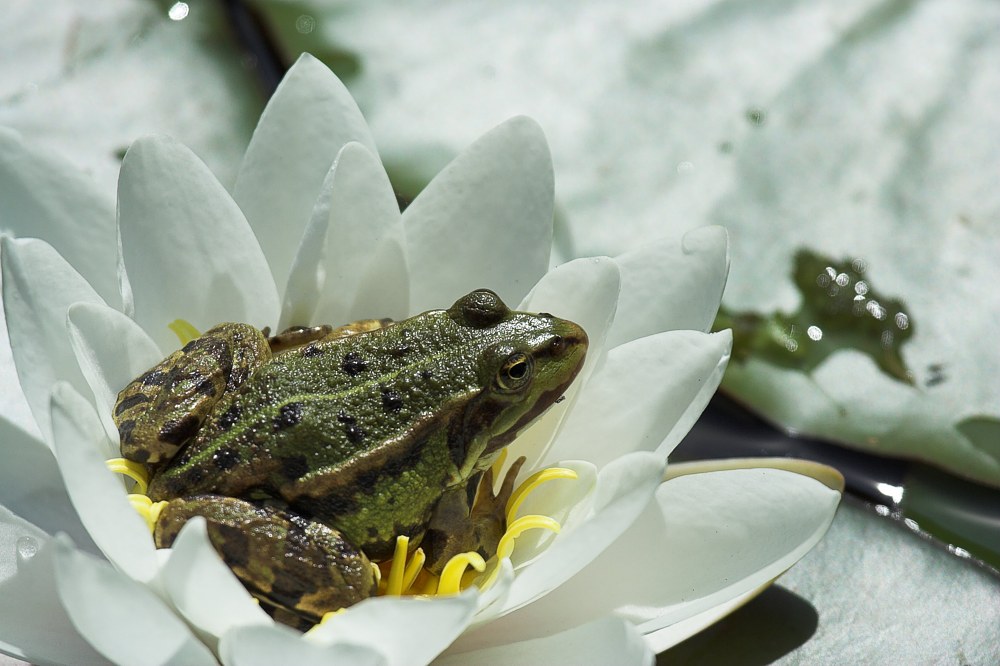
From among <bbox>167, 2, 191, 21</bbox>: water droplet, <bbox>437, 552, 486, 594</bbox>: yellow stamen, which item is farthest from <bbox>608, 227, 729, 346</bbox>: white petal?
<bbox>167, 2, 191, 21</bbox>: water droplet

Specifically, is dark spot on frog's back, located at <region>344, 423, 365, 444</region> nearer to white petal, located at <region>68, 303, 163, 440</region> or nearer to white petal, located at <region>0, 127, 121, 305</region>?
white petal, located at <region>68, 303, 163, 440</region>

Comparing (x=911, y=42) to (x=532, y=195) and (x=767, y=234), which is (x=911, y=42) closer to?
(x=767, y=234)

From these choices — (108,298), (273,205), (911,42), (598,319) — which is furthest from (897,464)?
(108,298)

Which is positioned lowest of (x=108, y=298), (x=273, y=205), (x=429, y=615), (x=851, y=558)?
(x=851, y=558)

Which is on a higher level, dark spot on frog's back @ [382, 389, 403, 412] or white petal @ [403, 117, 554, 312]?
white petal @ [403, 117, 554, 312]

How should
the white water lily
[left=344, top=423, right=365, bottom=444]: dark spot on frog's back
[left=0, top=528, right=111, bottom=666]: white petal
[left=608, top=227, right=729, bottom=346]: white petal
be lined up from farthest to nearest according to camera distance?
1. [left=608, top=227, right=729, bottom=346]: white petal
2. [left=344, top=423, right=365, bottom=444]: dark spot on frog's back
3. [left=0, top=528, right=111, bottom=666]: white petal
4. the white water lily

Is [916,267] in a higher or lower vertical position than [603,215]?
lower
